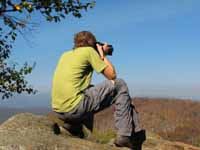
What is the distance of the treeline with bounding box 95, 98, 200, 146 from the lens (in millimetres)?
20464

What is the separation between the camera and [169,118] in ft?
80.0

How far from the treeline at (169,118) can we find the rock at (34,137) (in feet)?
28.9

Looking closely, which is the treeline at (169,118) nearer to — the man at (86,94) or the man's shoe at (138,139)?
the man's shoe at (138,139)

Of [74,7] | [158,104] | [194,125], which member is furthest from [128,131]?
[158,104]

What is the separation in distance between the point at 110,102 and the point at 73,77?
978 mm

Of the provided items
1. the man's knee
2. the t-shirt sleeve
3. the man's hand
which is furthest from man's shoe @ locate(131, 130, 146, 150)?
the man's hand

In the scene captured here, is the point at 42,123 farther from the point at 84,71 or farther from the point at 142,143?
the point at 142,143

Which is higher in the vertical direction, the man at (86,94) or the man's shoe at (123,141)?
the man at (86,94)

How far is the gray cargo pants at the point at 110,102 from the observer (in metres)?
9.65

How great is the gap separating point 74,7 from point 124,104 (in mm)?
8826

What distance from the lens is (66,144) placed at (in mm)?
9016

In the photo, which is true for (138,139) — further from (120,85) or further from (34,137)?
(34,137)

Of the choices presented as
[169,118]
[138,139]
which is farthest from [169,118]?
[138,139]

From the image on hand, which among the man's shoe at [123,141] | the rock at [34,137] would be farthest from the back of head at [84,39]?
the man's shoe at [123,141]
